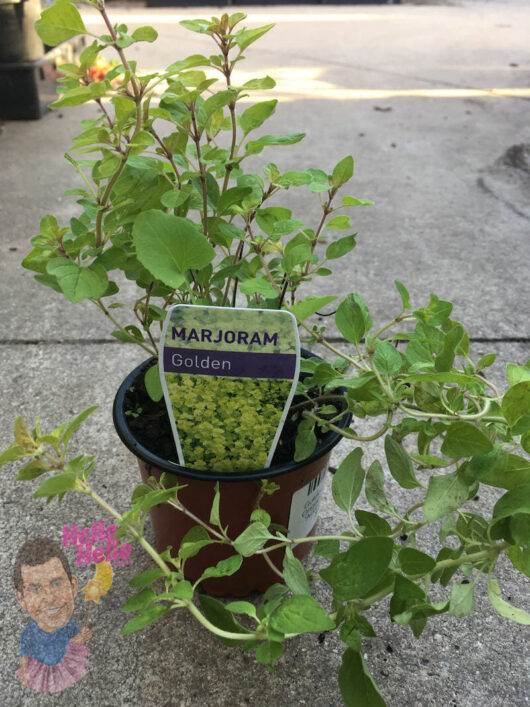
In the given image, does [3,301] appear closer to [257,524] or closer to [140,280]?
[140,280]

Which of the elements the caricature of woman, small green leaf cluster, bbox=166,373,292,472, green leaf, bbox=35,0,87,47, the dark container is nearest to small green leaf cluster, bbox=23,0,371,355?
green leaf, bbox=35,0,87,47

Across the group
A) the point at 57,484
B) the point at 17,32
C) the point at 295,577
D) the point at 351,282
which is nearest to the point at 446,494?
the point at 295,577

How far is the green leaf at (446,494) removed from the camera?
0.63 m

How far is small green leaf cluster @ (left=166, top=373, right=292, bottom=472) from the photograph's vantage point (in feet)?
2.36

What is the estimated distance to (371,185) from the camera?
7.70 ft

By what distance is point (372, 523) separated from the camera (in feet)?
2.33

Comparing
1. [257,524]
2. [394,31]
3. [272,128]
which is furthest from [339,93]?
[257,524]

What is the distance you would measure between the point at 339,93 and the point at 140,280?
3006mm

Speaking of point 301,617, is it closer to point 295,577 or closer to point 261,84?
point 295,577

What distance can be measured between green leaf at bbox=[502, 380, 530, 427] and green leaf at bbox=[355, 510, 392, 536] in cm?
19

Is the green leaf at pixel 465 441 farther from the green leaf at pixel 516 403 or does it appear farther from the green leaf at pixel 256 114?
the green leaf at pixel 256 114

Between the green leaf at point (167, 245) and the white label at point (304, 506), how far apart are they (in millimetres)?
378

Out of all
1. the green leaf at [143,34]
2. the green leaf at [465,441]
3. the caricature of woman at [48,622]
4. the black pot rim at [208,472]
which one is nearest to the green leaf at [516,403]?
the green leaf at [465,441]

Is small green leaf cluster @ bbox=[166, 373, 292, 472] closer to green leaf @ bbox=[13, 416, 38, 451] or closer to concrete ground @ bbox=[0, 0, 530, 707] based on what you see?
green leaf @ bbox=[13, 416, 38, 451]
